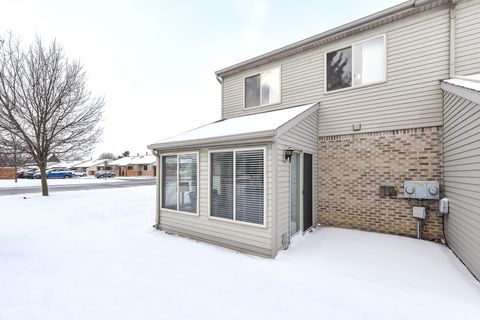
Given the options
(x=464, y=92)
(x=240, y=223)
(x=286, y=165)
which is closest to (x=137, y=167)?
(x=240, y=223)

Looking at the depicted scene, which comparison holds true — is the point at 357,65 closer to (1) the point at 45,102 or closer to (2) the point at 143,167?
(1) the point at 45,102

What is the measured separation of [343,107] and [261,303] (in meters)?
5.75

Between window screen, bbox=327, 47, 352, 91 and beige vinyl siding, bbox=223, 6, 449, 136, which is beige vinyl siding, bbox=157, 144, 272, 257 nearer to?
beige vinyl siding, bbox=223, 6, 449, 136

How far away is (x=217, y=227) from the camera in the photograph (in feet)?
19.0

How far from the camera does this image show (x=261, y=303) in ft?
10.7

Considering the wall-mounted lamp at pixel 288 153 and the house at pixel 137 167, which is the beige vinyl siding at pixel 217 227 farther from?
the house at pixel 137 167

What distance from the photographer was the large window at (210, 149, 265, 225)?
5143mm

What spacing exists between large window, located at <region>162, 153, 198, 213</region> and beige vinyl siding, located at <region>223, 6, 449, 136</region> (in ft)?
13.5

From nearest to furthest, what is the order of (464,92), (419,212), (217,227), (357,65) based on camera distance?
1. (464,92)
2. (419,212)
3. (217,227)
4. (357,65)

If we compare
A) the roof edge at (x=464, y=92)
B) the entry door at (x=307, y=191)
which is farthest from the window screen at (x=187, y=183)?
the roof edge at (x=464, y=92)

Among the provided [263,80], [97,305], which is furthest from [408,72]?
[97,305]

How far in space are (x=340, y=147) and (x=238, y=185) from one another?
344 centimetres

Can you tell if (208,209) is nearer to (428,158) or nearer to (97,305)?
(97,305)

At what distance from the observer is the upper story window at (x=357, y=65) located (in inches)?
252
